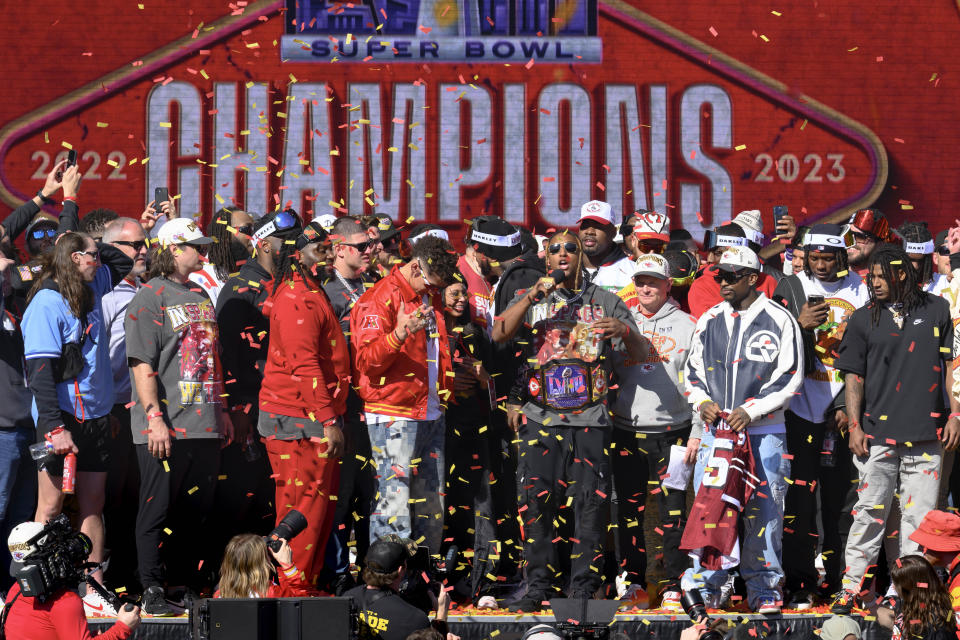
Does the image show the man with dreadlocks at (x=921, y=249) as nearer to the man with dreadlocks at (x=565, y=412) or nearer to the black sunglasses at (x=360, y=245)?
the man with dreadlocks at (x=565, y=412)

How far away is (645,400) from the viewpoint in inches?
327

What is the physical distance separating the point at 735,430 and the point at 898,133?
8.00 metres

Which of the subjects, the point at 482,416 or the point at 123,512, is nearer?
the point at 123,512

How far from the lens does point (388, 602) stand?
645cm

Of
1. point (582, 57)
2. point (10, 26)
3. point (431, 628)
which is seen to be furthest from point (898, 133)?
point (431, 628)

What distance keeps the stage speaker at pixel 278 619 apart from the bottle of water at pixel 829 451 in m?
3.95

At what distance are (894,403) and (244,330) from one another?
3.85 m

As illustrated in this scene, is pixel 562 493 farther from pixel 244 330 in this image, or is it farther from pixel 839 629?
pixel 244 330

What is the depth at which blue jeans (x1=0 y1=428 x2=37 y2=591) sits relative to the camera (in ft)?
25.8

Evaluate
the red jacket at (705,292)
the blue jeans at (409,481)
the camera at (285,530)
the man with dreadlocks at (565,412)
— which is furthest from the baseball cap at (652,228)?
the camera at (285,530)

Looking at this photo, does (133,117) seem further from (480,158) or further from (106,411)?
(106,411)

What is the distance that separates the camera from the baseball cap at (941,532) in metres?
7.02

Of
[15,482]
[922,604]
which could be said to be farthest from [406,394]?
[922,604]

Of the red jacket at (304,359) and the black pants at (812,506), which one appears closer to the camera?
the red jacket at (304,359)
